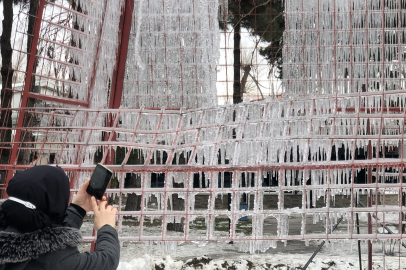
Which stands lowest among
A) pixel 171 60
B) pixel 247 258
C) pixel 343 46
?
pixel 247 258

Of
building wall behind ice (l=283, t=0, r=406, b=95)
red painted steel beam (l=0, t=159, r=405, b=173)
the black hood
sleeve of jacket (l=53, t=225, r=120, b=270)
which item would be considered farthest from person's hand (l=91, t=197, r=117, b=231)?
building wall behind ice (l=283, t=0, r=406, b=95)

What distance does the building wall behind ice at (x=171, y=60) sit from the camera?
5.67m

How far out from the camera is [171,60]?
576cm

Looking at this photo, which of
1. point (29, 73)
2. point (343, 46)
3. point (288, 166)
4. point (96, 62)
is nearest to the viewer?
point (288, 166)

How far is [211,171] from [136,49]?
2694 mm

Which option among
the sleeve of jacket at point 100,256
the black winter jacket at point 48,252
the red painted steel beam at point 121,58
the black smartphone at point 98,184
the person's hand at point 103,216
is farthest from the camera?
the red painted steel beam at point 121,58

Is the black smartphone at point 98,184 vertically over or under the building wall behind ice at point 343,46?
under

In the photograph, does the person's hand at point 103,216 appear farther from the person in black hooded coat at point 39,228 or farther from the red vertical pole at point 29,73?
the red vertical pole at point 29,73

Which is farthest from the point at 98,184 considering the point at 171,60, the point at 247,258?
the point at 247,258

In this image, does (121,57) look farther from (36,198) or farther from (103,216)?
(36,198)

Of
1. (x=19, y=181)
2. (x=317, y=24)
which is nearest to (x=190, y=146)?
(x=19, y=181)

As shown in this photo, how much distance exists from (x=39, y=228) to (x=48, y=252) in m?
0.09

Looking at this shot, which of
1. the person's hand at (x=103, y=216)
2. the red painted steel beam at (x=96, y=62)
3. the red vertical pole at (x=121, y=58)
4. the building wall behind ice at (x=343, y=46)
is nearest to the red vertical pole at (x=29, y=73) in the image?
the red painted steel beam at (x=96, y=62)

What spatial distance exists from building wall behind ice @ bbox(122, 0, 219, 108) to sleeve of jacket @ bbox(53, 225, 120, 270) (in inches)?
149
